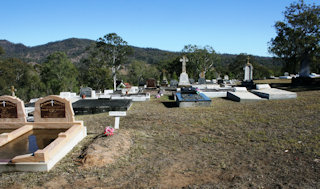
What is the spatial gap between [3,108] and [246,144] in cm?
743

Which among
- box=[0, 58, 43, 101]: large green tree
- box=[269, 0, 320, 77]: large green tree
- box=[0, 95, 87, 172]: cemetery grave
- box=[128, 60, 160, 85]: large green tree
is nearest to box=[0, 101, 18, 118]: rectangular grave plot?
box=[0, 95, 87, 172]: cemetery grave

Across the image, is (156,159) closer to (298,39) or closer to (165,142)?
(165,142)

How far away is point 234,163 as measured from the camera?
4.73 meters

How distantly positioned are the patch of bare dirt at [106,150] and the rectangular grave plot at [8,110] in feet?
11.2

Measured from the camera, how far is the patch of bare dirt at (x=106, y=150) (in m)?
4.83

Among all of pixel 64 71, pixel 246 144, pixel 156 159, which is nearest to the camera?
pixel 156 159

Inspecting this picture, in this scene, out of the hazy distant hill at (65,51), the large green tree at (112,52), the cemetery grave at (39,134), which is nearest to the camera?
the cemetery grave at (39,134)

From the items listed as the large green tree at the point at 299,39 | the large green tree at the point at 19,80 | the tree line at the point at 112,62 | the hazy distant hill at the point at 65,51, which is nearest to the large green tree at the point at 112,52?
the tree line at the point at 112,62

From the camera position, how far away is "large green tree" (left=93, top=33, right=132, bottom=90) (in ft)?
113

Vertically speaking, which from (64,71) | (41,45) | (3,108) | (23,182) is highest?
(41,45)

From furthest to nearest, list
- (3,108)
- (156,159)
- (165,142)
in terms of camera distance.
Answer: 1. (3,108)
2. (165,142)
3. (156,159)

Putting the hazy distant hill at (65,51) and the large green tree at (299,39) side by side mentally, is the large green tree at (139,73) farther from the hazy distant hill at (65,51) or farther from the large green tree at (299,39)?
the hazy distant hill at (65,51)

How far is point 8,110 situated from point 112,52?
1138 inches

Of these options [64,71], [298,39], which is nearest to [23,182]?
[298,39]
